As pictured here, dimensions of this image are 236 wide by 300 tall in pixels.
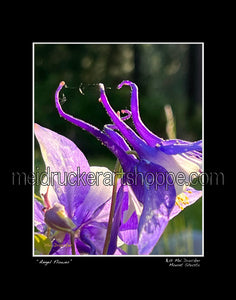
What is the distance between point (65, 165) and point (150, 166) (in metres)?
0.14

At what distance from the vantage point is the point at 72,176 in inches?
28.0

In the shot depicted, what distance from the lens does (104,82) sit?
11.8ft

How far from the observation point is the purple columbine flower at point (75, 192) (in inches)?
27.6

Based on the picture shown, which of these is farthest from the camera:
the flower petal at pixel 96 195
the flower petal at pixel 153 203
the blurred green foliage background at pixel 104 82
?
the blurred green foliage background at pixel 104 82

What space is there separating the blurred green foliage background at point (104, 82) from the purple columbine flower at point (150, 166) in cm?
191

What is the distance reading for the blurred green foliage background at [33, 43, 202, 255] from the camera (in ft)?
10.6

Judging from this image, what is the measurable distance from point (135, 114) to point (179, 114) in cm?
572

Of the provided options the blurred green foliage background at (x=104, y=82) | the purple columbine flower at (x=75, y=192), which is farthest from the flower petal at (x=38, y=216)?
the blurred green foliage background at (x=104, y=82)

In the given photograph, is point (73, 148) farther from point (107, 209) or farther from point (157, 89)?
point (157, 89)

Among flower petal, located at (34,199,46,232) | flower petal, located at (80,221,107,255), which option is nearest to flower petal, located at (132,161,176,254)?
flower petal, located at (80,221,107,255)

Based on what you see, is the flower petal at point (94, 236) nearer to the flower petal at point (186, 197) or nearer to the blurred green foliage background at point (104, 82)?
the flower petal at point (186, 197)

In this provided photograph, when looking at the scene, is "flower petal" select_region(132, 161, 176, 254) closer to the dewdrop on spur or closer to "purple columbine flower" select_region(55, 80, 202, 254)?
"purple columbine flower" select_region(55, 80, 202, 254)

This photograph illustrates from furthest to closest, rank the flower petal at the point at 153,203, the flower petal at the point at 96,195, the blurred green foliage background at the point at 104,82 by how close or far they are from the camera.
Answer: the blurred green foliage background at the point at 104,82, the flower petal at the point at 96,195, the flower petal at the point at 153,203

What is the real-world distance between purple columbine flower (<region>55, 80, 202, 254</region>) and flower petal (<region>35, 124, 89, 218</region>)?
4 cm
